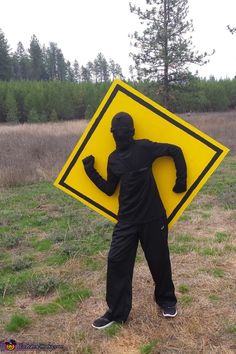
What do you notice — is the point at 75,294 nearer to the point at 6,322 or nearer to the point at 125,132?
the point at 6,322

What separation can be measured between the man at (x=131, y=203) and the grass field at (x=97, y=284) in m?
0.32

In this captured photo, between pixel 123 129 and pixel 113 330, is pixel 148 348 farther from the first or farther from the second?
pixel 123 129

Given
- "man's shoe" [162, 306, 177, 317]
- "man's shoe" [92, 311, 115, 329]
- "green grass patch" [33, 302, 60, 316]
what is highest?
"man's shoe" [162, 306, 177, 317]

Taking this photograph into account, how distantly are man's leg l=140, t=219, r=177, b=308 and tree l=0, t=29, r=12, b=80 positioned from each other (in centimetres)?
7622

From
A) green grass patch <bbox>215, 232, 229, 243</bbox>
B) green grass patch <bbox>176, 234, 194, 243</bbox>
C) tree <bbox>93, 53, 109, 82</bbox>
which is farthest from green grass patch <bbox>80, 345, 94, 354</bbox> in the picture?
tree <bbox>93, 53, 109, 82</bbox>

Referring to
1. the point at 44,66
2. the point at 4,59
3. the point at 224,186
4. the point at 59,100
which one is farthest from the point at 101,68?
the point at 224,186

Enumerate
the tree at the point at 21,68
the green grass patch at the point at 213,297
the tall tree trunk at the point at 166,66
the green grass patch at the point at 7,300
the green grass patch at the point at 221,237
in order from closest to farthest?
the green grass patch at the point at 213,297 → the green grass patch at the point at 7,300 → the green grass patch at the point at 221,237 → the tall tree trunk at the point at 166,66 → the tree at the point at 21,68

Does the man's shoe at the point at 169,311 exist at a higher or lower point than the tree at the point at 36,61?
lower

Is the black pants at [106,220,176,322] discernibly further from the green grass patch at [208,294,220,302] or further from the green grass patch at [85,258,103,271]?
the green grass patch at [85,258,103,271]

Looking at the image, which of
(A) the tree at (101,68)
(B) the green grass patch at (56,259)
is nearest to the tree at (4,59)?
(A) the tree at (101,68)

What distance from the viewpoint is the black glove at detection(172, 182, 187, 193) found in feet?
11.2

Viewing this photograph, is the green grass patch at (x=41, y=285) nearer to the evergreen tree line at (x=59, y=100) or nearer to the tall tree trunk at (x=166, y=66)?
the tall tree trunk at (x=166, y=66)

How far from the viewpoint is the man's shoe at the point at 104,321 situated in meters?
3.61

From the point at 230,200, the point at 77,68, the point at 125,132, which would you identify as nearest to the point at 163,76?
the point at 230,200
